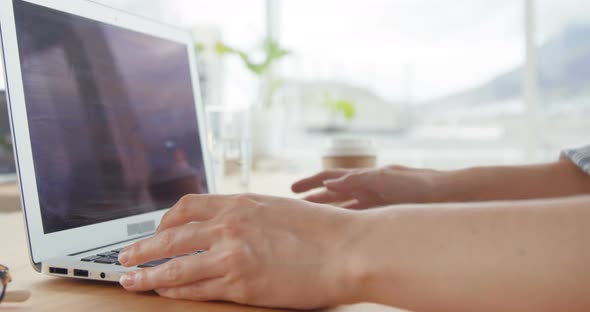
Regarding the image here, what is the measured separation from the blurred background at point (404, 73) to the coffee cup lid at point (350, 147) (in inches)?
44.8

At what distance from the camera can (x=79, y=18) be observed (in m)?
0.71

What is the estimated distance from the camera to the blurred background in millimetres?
2613

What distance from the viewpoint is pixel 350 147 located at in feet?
3.90

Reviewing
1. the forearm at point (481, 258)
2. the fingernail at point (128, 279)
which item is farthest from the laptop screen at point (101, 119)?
the forearm at point (481, 258)

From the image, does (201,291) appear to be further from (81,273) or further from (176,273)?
(81,273)

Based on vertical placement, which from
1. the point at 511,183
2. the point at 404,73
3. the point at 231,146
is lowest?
the point at 511,183

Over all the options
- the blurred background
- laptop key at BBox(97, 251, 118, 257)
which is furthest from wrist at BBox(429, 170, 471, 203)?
the blurred background

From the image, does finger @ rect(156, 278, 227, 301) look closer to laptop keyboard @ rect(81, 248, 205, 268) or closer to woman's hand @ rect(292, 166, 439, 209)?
laptop keyboard @ rect(81, 248, 205, 268)

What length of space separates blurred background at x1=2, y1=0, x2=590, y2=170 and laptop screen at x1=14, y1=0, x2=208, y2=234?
4.72 feet

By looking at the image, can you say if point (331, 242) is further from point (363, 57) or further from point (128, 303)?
point (363, 57)

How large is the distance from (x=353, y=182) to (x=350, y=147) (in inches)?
12.9

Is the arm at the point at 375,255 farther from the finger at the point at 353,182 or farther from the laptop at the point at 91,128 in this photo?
the finger at the point at 353,182

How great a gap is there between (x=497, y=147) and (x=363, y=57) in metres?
0.84

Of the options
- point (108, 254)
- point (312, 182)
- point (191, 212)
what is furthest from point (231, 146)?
point (191, 212)
